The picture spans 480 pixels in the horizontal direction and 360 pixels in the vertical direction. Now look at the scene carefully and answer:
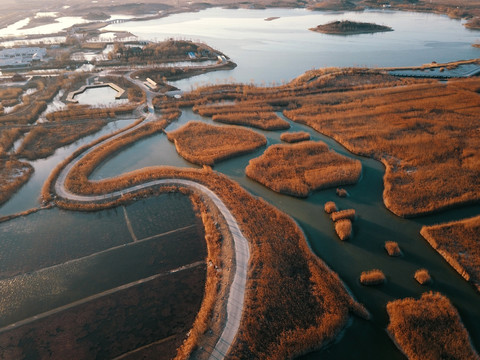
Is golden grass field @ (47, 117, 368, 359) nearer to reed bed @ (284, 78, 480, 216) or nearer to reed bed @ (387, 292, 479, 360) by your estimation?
reed bed @ (387, 292, 479, 360)

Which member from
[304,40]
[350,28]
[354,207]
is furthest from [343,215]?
[350,28]

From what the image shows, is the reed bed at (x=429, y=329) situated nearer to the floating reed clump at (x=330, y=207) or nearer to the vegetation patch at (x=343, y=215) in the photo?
the vegetation patch at (x=343, y=215)

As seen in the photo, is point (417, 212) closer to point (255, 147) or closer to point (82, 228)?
point (255, 147)

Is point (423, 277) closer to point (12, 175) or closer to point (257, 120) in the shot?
point (257, 120)

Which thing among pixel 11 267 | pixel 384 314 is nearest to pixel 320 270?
pixel 384 314

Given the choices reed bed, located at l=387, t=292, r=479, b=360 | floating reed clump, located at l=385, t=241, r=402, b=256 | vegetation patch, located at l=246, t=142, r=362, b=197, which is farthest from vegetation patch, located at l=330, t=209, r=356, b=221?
reed bed, located at l=387, t=292, r=479, b=360
